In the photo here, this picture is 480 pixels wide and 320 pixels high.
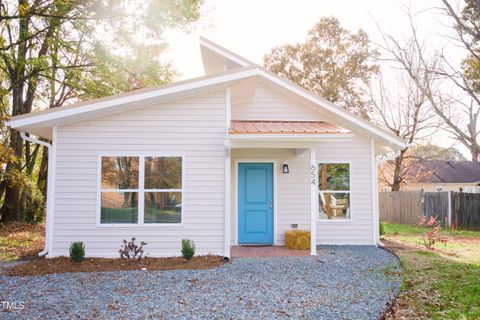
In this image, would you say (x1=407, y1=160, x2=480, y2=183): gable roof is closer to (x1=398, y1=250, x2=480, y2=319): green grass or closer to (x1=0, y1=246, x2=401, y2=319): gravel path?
(x1=398, y1=250, x2=480, y2=319): green grass

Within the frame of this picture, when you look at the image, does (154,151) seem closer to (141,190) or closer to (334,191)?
(141,190)

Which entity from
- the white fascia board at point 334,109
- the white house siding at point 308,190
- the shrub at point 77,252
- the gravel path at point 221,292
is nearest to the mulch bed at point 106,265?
the shrub at point 77,252

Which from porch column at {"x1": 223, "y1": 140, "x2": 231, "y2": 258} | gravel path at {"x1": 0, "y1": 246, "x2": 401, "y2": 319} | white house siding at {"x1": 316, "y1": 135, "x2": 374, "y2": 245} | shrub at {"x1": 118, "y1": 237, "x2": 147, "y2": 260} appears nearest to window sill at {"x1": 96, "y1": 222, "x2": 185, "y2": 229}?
shrub at {"x1": 118, "y1": 237, "x2": 147, "y2": 260}

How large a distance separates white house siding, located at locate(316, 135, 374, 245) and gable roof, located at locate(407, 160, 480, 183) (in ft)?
57.8

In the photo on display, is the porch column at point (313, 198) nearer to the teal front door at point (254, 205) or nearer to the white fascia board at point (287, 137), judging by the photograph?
the white fascia board at point (287, 137)

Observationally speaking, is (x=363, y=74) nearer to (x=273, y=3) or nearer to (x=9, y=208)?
(x=273, y=3)

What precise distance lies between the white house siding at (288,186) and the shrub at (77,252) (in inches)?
163

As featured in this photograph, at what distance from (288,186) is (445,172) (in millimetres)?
24195

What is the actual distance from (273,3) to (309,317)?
8752mm

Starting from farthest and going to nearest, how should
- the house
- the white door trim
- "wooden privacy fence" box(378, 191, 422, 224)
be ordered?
"wooden privacy fence" box(378, 191, 422, 224) < the white door trim < the house

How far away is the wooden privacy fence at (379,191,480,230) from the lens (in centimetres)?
1680

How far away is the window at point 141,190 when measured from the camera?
9461 millimetres

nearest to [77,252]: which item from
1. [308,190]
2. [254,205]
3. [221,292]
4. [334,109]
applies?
[221,292]

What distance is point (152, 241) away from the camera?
945cm
